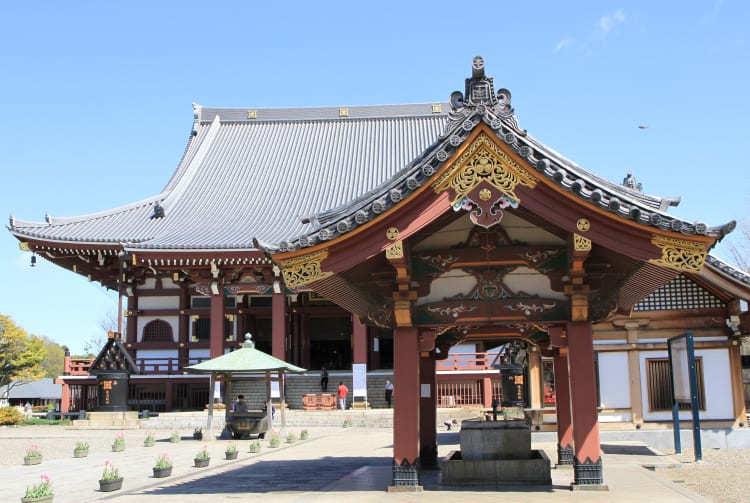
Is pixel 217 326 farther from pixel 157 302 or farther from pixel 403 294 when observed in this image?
pixel 403 294

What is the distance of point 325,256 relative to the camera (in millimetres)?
10367

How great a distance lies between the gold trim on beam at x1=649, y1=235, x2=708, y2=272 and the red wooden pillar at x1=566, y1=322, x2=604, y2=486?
1.71m

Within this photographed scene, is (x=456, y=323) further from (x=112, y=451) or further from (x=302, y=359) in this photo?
(x=302, y=359)

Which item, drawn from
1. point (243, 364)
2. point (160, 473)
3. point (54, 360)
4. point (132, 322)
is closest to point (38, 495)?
point (160, 473)

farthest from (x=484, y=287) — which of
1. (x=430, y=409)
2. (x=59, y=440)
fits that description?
(x=59, y=440)

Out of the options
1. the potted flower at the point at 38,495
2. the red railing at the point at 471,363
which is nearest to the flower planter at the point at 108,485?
the potted flower at the point at 38,495

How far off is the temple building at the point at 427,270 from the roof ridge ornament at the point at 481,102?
0.03 meters

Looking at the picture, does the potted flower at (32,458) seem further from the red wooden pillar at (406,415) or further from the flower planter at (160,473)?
the red wooden pillar at (406,415)

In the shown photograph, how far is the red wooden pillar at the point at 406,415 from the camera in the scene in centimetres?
1045

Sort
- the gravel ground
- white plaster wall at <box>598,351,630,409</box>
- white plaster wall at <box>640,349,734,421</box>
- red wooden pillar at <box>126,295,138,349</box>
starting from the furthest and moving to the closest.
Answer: red wooden pillar at <box>126,295,138,349</box> < white plaster wall at <box>598,351,630,409</box> < white plaster wall at <box>640,349,734,421</box> < the gravel ground

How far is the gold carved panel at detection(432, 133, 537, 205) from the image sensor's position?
9797 mm

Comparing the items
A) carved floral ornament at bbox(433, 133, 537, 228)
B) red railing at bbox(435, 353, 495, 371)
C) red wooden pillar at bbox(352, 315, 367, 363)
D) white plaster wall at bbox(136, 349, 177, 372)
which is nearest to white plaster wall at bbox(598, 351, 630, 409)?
carved floral ornament at bbox(433, 133, 537, 228)

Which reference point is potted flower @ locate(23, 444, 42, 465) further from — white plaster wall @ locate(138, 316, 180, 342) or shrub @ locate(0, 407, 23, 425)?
shrub @ locate(0, 407, 23, 425)

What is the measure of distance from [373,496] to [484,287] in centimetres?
349
